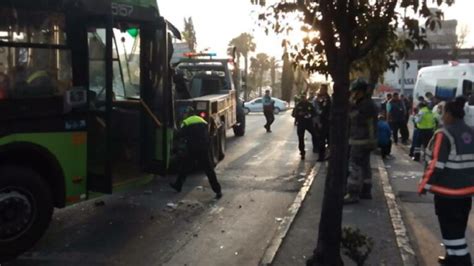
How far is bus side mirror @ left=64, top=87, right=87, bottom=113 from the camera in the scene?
6.68 m

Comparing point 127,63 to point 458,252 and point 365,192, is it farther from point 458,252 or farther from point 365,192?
point 458,252

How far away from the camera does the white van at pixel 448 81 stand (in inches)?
880

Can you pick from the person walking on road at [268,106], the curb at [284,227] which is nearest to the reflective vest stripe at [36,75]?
the curb at [284,227]

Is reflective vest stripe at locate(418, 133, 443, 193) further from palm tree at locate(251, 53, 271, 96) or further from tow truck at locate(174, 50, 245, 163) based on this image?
palm tree at locate(251, 53, 271, 96)

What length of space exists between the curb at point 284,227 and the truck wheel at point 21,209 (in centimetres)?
248

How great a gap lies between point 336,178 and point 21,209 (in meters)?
3.38

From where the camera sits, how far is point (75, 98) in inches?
267

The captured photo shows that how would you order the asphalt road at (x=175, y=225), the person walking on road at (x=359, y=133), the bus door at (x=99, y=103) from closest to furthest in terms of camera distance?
the asphalt road at (x=175, y=225) < the bus door at (x=99, y=103) < the person walking on road at (x=359, y=133)

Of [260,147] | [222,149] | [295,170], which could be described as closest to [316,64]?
[295,170]

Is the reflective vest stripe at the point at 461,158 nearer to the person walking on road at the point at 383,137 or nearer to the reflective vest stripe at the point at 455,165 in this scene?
the reflective vest stripe at the point at 455,165

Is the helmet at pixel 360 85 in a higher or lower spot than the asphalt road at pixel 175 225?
higher

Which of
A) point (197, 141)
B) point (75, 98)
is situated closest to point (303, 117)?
point (197, 141)

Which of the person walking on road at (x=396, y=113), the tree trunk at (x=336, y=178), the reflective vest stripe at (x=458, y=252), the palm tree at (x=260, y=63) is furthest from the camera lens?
the palm tree at (x=260, y=63)

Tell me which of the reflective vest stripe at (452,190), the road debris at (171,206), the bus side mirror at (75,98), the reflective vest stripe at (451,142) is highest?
the bus side mirror at (75,98)
